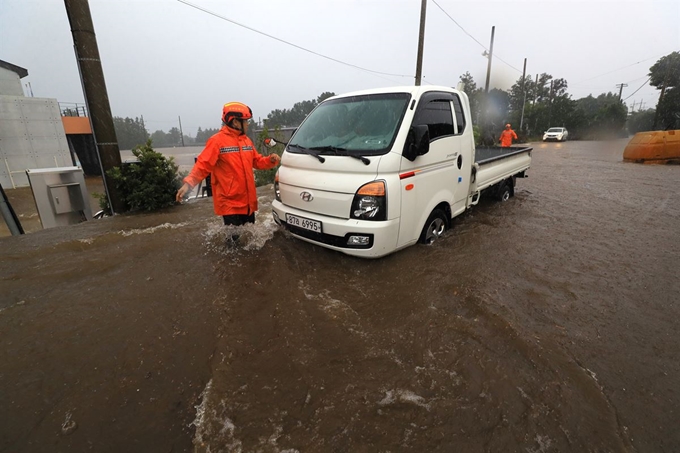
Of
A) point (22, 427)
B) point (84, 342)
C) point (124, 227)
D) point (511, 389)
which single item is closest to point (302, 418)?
point (511, 389)

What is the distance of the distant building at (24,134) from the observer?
45.9 feet

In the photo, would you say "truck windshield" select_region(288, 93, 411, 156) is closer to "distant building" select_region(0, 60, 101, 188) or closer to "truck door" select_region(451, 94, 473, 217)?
"truck door" select_region(451, 94, 473, 217)

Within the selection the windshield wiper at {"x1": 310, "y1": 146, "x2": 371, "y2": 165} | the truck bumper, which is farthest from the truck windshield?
the truck bumper

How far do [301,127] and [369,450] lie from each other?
359 centimetres

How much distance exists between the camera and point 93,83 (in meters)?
5.06

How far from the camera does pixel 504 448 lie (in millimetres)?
1635

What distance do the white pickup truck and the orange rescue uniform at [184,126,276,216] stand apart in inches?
15.6

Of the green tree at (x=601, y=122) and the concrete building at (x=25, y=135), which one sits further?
the green tree at (x=601, y=122)

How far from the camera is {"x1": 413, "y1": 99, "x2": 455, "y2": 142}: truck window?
3575 millimetres

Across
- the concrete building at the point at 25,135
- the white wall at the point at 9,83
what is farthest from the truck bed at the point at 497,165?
the white wall at the point at 9,83

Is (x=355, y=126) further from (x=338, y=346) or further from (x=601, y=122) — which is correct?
(x=601, y=122)

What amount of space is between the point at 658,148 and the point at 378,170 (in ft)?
50.9

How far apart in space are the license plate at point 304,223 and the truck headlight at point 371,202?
0.45m

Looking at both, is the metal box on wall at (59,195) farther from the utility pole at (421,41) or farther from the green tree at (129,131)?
the green tree at (129,131)
